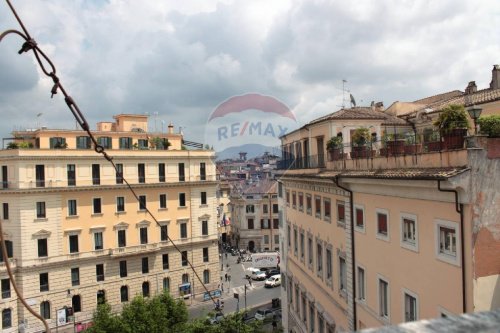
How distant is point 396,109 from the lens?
2783 cm

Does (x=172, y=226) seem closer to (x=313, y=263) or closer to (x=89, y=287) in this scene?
(x=89, y=287)

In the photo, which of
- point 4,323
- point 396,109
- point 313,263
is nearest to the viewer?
point 313,263

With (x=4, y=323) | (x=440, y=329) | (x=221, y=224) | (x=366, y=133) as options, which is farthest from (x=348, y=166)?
(x=221, y=224)

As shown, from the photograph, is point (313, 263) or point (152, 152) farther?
point (152, 152)

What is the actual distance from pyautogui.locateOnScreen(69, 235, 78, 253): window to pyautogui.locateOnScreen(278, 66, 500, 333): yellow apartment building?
23.1 meters

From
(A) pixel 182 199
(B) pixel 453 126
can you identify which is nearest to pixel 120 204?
(A) pixel 182 199

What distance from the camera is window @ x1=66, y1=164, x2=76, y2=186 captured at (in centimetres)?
3972

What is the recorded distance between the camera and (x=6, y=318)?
36000 millimetres

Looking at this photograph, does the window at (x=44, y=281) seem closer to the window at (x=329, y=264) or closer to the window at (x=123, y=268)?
the window at (x=123, y=268)

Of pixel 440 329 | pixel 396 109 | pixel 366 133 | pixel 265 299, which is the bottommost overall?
pixel 265 299

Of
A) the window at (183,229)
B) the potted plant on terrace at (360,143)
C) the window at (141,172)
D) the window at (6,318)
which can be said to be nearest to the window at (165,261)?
the window at (183,229)

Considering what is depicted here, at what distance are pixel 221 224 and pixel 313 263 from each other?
58717mm

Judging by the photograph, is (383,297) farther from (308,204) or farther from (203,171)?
(203,171)

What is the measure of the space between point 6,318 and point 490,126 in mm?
38555
